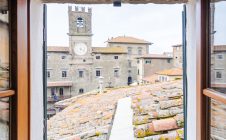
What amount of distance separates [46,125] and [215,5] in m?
1.39

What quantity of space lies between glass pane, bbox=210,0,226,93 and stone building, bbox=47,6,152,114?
98 cm

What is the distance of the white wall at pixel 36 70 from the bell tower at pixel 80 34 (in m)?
0.45

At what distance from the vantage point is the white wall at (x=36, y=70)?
128 centimetres

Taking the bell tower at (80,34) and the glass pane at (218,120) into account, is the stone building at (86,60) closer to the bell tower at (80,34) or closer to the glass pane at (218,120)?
the bell tower at (80,34)

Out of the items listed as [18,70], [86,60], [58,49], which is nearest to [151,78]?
[86,60]

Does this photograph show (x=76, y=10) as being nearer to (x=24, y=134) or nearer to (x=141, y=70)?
(x=141, y=70)

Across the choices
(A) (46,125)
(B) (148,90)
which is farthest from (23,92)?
(B) (148,90)

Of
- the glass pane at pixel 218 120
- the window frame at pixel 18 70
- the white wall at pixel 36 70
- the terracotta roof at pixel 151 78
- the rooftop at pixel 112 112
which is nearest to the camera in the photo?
the glass pane at pixel 218 120

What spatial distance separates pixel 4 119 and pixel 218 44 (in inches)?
35.5

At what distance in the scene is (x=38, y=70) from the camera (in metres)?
1.42

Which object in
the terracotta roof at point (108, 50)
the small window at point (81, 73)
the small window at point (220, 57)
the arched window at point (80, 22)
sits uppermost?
the arched window at point (80, 22)

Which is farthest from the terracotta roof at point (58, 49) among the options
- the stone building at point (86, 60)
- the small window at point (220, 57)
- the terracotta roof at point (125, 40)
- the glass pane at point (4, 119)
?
the small window at point (220, 57)

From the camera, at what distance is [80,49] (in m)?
1.92

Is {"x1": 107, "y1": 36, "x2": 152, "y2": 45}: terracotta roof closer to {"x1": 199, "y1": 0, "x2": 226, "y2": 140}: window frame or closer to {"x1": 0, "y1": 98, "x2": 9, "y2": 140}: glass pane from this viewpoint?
{"x1": 199, "y1": 0, "x2": 226, "y2": 140}: window frame
